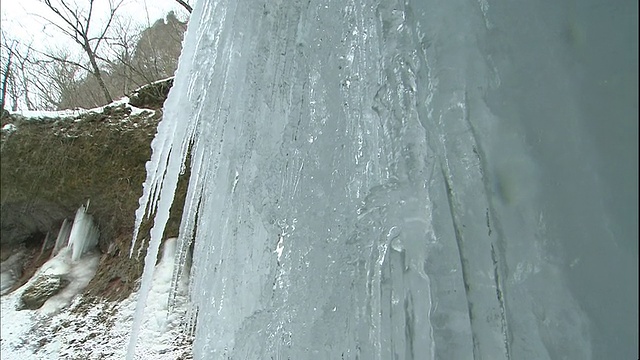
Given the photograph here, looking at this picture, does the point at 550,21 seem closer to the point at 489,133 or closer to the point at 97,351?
the point at 489,133

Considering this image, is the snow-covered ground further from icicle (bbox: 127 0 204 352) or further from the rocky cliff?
icicle (bbox: 127 0 204 352)

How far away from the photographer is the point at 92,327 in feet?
15.3

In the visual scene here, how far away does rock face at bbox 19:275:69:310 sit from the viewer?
526 centimetres

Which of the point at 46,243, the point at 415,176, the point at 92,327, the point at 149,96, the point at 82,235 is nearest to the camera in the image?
the point at 415,176

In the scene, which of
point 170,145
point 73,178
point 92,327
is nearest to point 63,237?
point 73,178

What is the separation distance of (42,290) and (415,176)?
5.52 metres

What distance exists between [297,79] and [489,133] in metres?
0.70

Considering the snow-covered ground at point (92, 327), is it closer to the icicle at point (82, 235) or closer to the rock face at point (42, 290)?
the rock face at point (42, 290)

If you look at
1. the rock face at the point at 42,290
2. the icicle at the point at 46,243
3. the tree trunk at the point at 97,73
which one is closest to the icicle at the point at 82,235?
the rock face at the point at 42,290

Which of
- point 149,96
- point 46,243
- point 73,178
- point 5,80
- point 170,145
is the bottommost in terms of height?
point 170,145

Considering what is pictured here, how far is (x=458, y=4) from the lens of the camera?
29.6 inches

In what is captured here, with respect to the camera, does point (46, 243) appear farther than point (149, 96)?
Yes

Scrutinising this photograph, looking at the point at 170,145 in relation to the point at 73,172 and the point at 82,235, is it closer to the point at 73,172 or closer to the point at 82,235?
the point at 82,235

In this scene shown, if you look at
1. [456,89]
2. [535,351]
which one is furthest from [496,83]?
[535,351]
